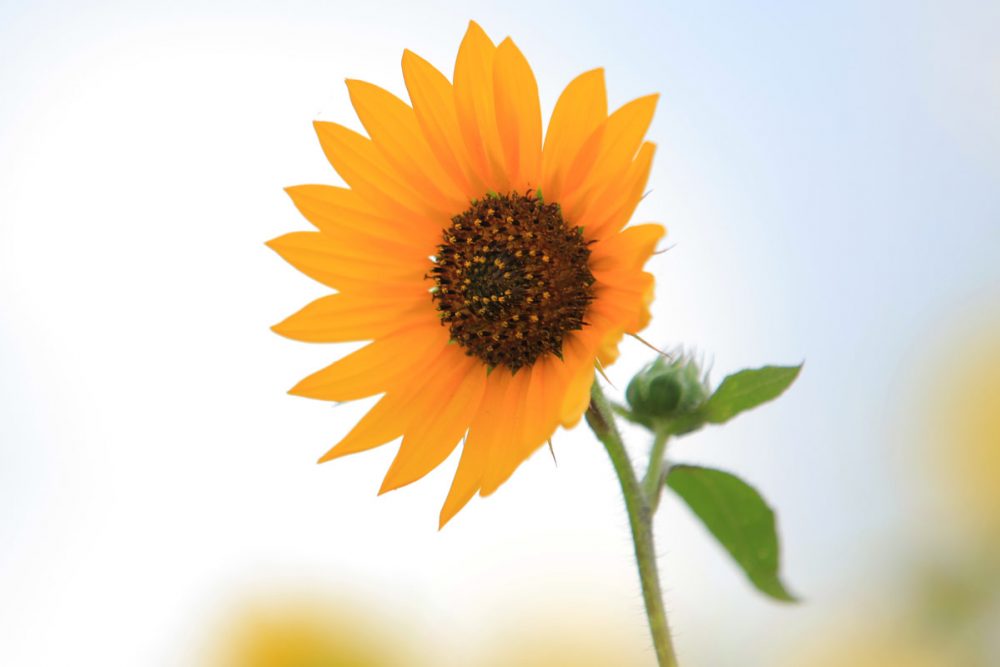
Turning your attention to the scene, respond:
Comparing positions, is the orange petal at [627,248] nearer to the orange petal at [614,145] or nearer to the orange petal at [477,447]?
the orange petal at [614,145]

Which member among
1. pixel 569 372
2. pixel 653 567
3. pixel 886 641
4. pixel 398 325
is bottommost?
pixel 886 641

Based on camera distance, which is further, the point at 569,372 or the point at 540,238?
the point at 540,238

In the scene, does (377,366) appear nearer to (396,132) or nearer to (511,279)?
(511,279)

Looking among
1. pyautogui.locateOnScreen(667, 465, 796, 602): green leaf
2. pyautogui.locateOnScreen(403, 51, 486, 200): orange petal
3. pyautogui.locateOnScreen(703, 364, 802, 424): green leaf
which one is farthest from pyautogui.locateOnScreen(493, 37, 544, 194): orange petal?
pyautogui.locateOnScreen(667, 465, 796, 602): green leaf

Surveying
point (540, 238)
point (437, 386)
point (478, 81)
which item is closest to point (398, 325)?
point (437, 386)

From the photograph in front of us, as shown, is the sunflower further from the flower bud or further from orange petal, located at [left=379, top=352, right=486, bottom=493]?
the flower bud

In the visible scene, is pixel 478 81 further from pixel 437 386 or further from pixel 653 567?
pixel 653 567

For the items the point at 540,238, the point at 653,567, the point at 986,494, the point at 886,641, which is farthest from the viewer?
the point at 986,494
